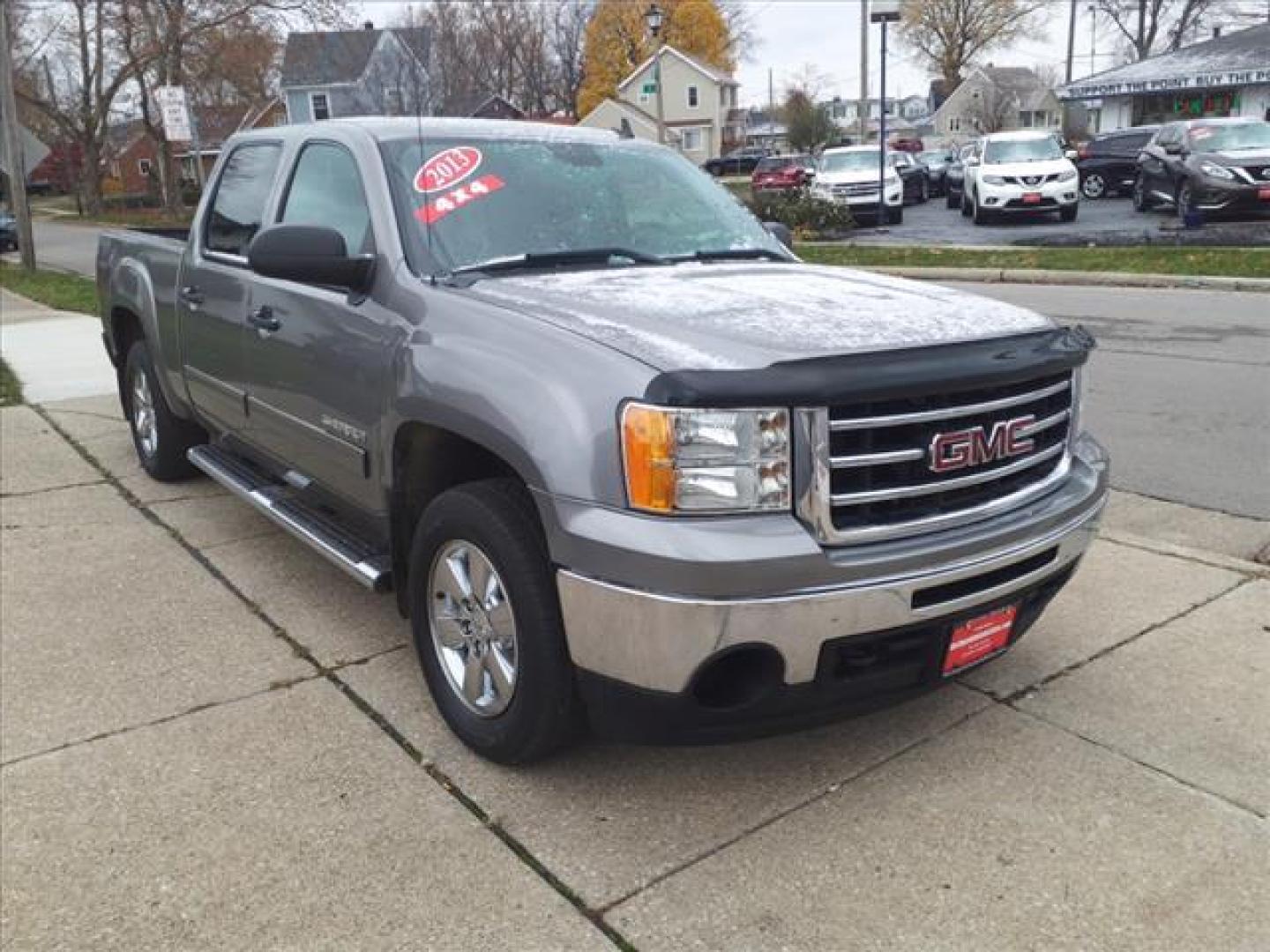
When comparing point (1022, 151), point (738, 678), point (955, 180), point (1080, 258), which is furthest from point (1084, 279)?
A: point (955, 180)

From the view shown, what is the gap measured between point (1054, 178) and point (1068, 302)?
916cm

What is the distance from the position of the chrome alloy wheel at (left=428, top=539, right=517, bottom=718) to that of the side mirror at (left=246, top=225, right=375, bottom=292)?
977mm

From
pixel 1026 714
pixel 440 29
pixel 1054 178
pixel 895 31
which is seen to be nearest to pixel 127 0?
pixel 440 29

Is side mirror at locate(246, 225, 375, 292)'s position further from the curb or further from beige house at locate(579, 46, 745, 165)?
beige house at locate(579, 46, 745, 165)

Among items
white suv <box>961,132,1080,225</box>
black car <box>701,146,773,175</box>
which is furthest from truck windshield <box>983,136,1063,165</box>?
black car <box>701,146,773,175</box>

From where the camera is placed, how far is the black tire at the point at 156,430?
598 centimetres

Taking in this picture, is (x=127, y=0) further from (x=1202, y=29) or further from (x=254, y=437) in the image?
(x=1202, y=29)

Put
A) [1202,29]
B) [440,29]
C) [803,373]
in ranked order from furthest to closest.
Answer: [1202,29], [440,29], [803,373]

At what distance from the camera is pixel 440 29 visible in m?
52.0

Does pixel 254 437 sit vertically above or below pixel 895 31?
below

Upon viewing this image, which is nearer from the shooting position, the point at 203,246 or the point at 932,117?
the point at 203,246

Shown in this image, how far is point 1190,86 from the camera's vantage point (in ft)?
142

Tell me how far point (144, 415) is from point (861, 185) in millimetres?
19253

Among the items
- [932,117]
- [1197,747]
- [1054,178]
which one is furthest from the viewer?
[932,117]
